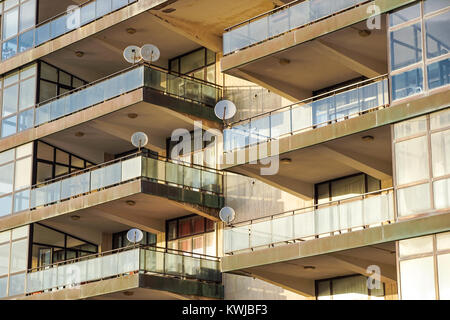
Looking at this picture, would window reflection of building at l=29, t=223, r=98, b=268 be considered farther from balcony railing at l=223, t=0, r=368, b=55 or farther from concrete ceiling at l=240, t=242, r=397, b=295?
→ balcony railing at l=223, t=0, r=368, b=55

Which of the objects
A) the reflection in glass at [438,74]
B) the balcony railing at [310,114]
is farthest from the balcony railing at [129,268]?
the reflection in glass at [438,74]

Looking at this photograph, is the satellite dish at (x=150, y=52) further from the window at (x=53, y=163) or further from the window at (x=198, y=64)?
the window at (x=53, y=163)

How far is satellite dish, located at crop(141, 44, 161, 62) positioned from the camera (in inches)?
1375

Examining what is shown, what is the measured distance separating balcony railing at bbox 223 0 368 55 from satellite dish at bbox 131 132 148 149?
434cm

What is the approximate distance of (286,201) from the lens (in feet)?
107

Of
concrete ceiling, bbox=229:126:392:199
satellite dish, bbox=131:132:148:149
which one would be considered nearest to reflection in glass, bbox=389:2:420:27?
concrete ceiling, bbox=229:126:392:199

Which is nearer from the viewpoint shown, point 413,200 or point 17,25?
point 413,200

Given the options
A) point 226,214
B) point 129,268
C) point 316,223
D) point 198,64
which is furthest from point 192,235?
point 316,223

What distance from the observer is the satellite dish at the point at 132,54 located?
115ft

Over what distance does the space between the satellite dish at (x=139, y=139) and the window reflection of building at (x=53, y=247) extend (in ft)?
15.0

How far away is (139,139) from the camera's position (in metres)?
35.2

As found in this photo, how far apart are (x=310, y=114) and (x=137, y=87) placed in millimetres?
6795

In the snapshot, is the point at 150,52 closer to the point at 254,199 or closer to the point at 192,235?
the point at 254,199
